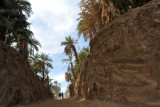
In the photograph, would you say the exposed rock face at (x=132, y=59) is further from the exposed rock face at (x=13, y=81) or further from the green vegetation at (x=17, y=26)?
the green vegetation at (x=17, y=26)

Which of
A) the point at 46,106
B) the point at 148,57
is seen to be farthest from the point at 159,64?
the point at 46,106

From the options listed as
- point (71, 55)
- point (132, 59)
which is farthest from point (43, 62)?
point (132, 59)

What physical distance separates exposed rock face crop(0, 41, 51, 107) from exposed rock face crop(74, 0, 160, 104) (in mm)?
3958

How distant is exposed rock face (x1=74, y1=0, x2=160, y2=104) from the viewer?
4164 mm

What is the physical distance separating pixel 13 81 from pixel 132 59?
594cm

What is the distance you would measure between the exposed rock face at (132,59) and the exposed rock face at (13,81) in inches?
156

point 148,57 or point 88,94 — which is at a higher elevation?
point 148,57

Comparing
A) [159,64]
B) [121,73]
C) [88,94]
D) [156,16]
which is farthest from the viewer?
[88,94]

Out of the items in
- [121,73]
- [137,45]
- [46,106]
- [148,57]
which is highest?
[137,45]

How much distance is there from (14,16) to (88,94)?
12.6m

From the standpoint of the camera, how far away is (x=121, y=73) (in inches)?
198

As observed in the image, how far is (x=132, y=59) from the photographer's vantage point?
15.7 ft

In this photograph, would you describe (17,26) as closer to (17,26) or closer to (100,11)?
(17,26)

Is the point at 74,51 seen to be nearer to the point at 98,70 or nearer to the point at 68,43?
the point at 68,43
